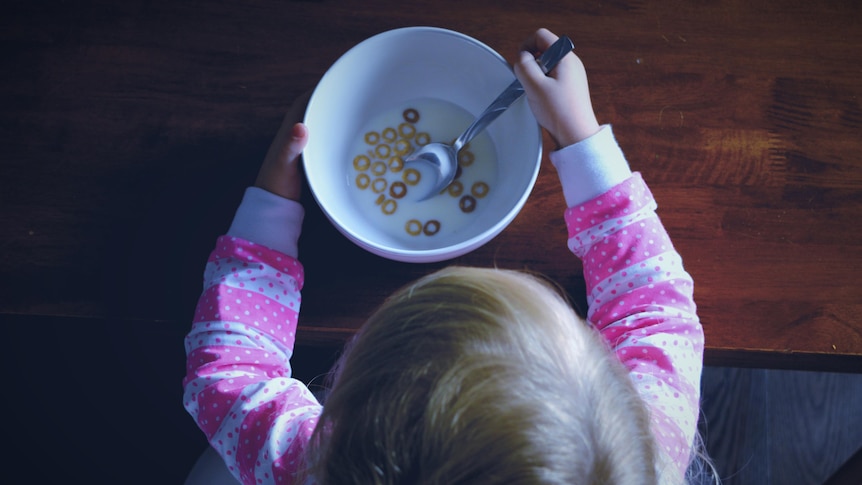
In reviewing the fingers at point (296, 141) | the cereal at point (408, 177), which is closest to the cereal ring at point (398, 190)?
the cereal at point (408, 177)

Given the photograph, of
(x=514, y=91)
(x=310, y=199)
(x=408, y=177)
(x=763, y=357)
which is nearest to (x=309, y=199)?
(x=310, y=199)

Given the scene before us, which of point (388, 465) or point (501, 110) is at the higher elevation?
point (501, 110)

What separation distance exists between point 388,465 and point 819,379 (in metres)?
1.01

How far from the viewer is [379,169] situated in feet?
2.23

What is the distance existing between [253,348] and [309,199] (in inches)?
6.2

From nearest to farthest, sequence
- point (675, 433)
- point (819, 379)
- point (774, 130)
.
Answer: point (675, 433) < point (774, 130) < point (819, 379)

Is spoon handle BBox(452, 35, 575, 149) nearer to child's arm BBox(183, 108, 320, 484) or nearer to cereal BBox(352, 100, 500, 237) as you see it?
cereal BBox(352, 100, 500, 237)

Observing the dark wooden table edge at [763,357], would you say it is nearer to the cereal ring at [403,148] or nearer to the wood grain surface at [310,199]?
the wood grain surface at [310,199]

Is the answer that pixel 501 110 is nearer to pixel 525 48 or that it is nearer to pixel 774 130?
pixel 525 48

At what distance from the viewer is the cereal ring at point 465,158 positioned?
677 mm

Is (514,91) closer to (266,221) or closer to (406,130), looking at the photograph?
(406,130)

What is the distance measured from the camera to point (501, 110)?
0.62m

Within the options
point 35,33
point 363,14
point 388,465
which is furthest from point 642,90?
point 35,33

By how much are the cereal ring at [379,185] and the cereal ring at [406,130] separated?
0.05m
